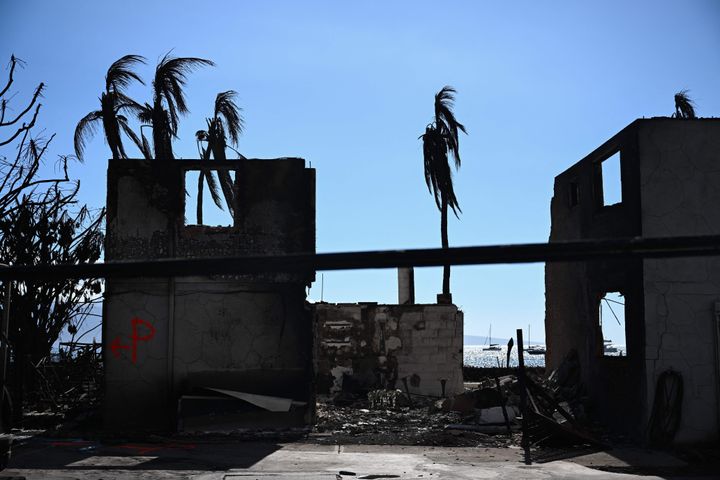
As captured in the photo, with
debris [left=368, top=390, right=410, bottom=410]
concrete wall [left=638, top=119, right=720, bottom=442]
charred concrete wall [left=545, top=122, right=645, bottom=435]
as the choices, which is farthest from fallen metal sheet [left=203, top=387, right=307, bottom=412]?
concrete wall [left=638, top=119, right=720, bottom=442]

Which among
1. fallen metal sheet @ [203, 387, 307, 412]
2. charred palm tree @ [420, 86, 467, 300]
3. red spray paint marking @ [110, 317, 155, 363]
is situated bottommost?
fallen metal sheet @ [203, 387, 307, 412]

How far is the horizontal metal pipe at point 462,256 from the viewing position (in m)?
1.36

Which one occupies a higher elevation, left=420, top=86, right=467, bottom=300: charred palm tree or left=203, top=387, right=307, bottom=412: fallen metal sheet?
left=420, top=86, right=467, bottom=300: charred palm tree

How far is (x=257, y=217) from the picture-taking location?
15.1 m

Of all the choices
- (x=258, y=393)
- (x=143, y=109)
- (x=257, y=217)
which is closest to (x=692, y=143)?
(x=257, y=217)

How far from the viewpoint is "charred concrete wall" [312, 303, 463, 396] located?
Answer: 22.1m

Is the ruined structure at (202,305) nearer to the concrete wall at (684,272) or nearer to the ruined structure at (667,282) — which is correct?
the ruined structure at (667,282)

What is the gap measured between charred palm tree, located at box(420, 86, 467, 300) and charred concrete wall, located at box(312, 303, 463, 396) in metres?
9.52

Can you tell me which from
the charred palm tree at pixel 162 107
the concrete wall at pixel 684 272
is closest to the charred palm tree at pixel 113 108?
the charred palm tree at pixel 162 107

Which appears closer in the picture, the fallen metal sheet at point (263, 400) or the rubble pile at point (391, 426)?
the rubble pile at point (391, 426)

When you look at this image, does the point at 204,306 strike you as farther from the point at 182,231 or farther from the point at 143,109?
the point at 143,109

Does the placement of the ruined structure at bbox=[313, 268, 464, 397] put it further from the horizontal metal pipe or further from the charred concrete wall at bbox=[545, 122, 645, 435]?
the horizontal metal pipe

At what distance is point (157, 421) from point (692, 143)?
11002 millimetres

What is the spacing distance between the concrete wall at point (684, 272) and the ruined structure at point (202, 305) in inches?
242
